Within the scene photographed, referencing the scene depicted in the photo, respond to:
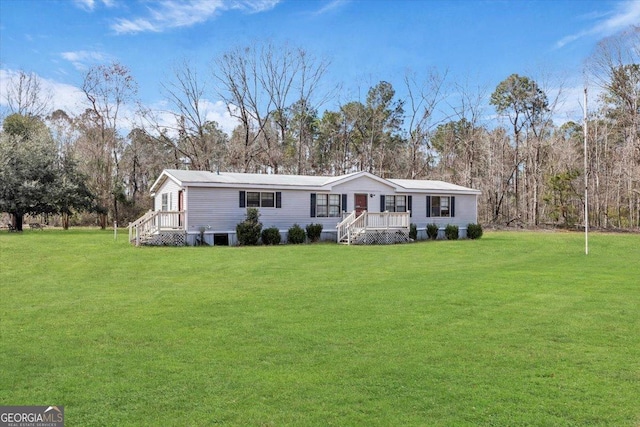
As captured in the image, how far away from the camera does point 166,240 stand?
1867 cm

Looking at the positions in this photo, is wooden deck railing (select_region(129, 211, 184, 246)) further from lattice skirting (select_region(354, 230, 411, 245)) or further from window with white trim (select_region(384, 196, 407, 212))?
window with white trim (select_region(384, 196, 407, 212))

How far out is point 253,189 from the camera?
2098 centimetres

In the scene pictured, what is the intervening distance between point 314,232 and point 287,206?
179 cm

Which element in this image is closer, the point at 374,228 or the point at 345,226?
the point at 374,228

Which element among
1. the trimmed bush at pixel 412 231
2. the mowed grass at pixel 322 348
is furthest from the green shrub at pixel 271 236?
the mowed grass at pixel 322 348

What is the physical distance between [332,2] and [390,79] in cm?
2613

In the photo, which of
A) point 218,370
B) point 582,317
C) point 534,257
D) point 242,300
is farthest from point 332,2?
point 218,370

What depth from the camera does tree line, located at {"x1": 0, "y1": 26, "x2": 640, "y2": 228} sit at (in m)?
34.9

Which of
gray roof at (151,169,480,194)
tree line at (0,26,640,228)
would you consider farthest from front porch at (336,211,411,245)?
tree line at (0,26,640,228)

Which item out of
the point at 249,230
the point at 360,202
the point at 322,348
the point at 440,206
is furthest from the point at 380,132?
the point at 322,348

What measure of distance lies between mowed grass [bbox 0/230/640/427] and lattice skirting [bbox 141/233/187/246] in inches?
284

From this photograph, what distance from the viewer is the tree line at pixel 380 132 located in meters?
34.9

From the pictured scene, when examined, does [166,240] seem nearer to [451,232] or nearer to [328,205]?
[328,205]

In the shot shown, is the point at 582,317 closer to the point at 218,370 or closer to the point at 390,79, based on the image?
the point at 218,370
